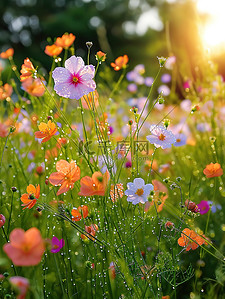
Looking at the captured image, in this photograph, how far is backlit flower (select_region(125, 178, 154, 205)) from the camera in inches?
29.2

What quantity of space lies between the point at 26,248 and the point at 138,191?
0.36 meters

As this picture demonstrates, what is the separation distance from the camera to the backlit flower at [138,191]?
0.74 metres

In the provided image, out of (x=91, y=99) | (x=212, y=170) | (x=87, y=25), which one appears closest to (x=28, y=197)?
(x=91, y=99)

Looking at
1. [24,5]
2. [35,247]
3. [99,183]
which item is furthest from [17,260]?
[24,5]

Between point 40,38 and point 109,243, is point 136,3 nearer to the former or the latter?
point 40,38

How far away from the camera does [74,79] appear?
2.54 ft

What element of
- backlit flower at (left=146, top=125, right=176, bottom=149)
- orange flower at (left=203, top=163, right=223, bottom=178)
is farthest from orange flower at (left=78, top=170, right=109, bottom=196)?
orange flower at (left=203, top=163, right=223, bottom=178)

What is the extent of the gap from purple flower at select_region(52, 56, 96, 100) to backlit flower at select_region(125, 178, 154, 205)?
0.75 ft

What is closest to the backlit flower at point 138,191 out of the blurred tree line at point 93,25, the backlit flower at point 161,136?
the backlit flower at point 161,136

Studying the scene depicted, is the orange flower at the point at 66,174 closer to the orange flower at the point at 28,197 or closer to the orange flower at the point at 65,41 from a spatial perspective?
the orange flower at the point at 28,197

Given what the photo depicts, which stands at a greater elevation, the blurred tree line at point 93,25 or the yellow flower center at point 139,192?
the blurred tree line at point 93,25

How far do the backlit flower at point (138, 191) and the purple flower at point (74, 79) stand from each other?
228 millimetres

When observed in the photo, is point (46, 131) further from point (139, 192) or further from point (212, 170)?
point (212, 170)

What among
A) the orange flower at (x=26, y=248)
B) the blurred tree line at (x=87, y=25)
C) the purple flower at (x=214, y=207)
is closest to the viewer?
the orange flower at (x=26, y=248)
